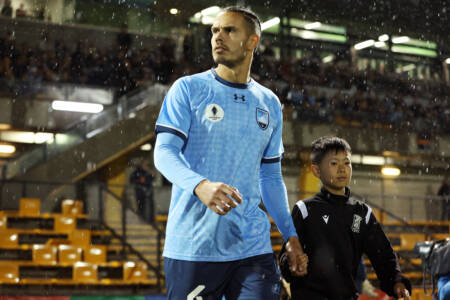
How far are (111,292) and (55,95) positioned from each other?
6.92 metres

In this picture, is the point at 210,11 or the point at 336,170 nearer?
the point at 336,170

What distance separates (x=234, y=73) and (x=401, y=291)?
4.36 feet

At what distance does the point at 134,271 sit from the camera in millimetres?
9453

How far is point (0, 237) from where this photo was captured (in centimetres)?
1006

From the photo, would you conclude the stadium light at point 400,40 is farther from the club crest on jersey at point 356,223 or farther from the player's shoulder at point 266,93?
the player's shoulder at point 266,93

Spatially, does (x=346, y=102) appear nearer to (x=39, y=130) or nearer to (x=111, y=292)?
(x=39, y=130)

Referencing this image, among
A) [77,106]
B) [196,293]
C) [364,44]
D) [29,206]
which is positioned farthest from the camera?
[364,44]

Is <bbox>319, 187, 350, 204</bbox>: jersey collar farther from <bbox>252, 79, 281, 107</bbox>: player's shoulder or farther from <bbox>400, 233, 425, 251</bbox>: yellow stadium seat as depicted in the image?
<bbox>400, 233, 425, 251</bbox>: yellow stadium seat

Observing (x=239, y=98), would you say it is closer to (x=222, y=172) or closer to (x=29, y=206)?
(x=222, y=172)

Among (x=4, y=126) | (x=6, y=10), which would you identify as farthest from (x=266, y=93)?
(x=6, y=10)

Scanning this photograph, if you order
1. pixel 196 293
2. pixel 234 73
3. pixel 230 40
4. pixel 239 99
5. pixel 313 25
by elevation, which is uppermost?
pixel 313 25

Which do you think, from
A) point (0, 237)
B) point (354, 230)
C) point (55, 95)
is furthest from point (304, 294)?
point (55, 95)

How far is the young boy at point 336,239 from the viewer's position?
2.96 m

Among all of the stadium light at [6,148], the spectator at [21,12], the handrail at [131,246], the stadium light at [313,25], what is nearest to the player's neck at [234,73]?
the handrail at [131,246]
